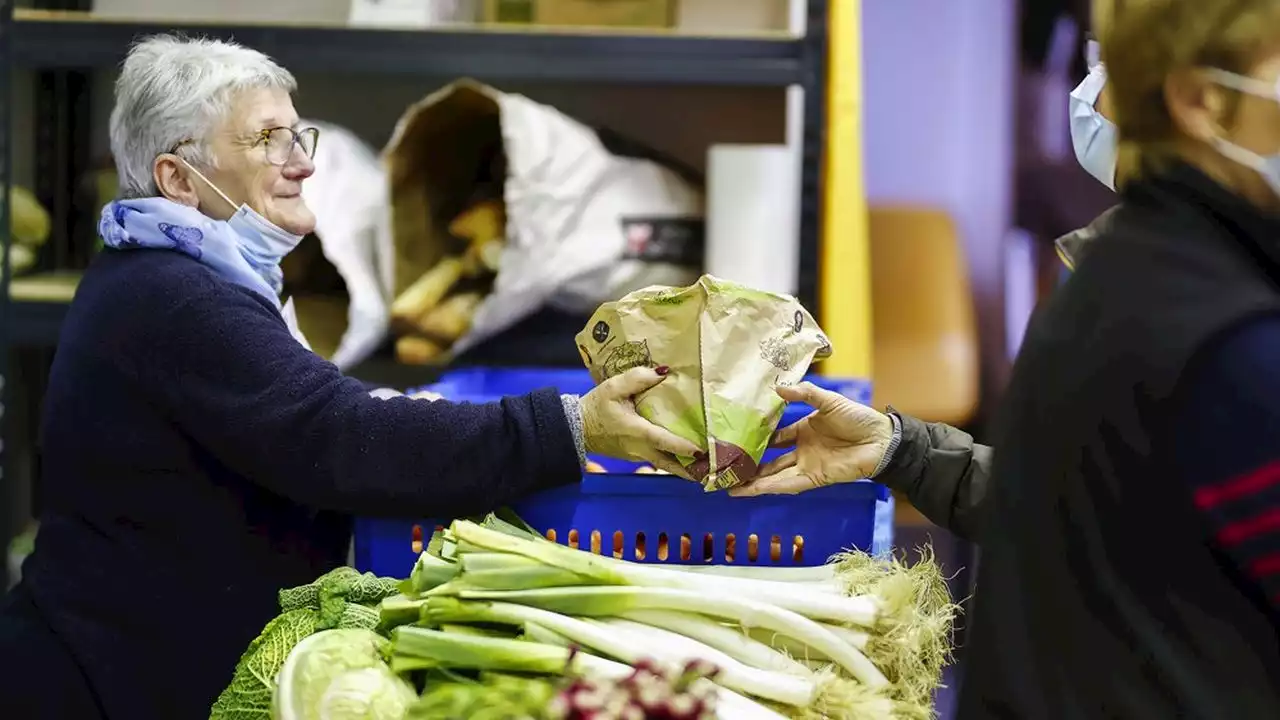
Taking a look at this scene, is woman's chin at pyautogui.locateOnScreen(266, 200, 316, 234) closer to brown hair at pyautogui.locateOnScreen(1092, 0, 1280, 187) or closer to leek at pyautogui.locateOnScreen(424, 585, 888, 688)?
leek at pyautogui.locateOnScreen(424, 585, 888, 688)

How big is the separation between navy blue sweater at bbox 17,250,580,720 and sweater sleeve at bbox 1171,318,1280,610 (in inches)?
27.7

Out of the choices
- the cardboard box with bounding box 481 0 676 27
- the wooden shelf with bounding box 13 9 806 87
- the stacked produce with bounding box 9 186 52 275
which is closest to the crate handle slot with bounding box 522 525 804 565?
the wooden shelf with bounding box 13 9 806 87

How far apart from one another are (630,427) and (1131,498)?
0.60 m

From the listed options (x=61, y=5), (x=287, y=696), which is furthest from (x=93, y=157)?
(x=287, y=696)

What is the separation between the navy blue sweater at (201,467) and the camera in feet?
4.64

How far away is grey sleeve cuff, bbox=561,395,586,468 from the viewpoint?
140 centimetres

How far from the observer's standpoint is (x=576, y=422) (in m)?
1.41

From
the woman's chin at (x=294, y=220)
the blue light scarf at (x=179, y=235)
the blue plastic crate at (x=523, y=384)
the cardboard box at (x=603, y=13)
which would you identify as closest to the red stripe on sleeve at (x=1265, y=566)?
the blue plastic crate at (x=523, y=384)

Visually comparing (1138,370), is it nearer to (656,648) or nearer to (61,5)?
(656,648)

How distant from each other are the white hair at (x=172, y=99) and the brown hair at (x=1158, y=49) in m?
1.14

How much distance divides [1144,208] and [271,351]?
3.15ft

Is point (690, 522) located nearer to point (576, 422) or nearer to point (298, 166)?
point (576, 422)

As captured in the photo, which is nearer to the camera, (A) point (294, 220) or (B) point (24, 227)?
(A) point (294, 220)

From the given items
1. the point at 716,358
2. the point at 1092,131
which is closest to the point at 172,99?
the point at 716,358
